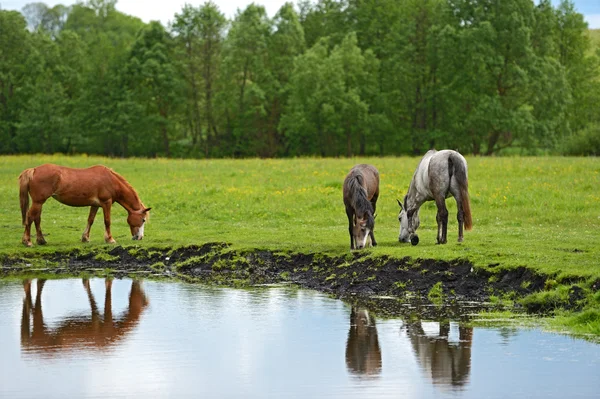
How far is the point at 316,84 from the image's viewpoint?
205ft

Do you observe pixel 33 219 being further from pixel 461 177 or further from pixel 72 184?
pixel 461 177

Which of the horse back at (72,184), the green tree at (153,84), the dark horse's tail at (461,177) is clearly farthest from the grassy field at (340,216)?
the green tree at (153,84)

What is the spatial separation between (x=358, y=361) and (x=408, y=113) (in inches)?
2295

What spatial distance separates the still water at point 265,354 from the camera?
820 cm

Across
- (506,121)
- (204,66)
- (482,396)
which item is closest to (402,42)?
(506,121)

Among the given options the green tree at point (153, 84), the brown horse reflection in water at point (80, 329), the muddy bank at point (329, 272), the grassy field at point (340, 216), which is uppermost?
the green tree at point (153, 84)

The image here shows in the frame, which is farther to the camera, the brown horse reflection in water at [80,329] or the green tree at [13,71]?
the green tree at [13,71]

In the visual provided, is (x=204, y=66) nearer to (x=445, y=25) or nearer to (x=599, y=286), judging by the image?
(x=445, y=25)

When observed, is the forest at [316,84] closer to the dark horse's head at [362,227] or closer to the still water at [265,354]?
the dark horse's head at [362,227]

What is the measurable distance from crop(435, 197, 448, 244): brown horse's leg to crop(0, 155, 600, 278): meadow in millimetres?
309

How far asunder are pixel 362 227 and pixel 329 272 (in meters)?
1.05

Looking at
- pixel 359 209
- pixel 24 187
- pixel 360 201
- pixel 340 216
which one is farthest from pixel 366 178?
pixel 24 187

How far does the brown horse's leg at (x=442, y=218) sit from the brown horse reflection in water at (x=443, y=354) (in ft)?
15.3

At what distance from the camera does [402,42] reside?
63.6 m
